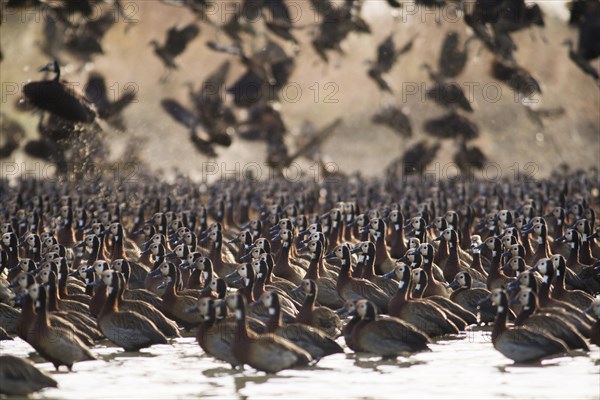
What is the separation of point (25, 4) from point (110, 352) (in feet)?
68.2

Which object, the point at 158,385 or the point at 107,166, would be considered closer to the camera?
the point at 158,385

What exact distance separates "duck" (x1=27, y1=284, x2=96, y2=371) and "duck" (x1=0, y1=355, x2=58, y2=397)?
1.78m

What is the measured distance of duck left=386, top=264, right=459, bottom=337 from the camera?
18.0m

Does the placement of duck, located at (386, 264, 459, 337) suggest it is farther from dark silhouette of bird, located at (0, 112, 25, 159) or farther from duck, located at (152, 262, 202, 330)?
dark silhouette of bird, located at (0, 112, 25, 159)

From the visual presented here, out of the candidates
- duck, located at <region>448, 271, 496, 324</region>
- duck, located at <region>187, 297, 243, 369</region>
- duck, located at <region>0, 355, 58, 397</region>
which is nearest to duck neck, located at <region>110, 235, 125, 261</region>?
duck, located at <region>448, 271, 496, 324</region>

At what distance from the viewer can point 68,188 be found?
43656 mm

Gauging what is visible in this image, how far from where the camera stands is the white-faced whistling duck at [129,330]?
17312 millimetres

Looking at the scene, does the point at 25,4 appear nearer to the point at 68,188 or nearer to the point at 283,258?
the point at 68,188

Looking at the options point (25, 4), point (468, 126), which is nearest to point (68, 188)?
point (25, 4)

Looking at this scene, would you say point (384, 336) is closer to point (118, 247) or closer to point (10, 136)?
point (118, 247)

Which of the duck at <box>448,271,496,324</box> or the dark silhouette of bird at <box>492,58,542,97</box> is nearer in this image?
the duck at <box>448,271,496,324</box>

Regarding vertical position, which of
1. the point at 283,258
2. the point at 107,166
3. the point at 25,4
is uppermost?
the point at 25,4

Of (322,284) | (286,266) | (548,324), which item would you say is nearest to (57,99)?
(286,266)

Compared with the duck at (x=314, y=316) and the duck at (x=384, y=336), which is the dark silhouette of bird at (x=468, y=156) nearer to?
the duck at (x=314, y=316)
